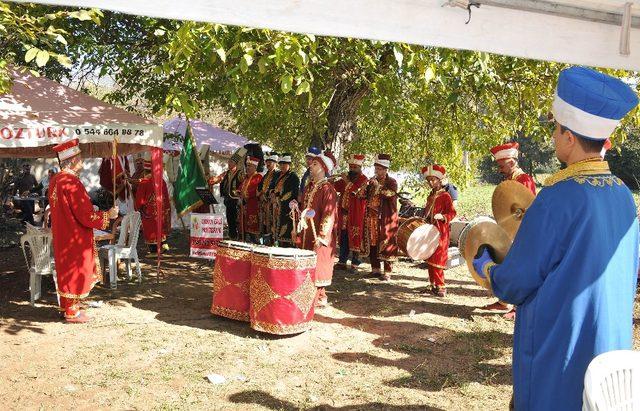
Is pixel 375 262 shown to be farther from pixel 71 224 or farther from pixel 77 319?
pixel 71 224

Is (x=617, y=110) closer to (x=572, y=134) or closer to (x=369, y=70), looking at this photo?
(x=572, y=134)

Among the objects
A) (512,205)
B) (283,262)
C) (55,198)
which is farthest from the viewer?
(55,198)

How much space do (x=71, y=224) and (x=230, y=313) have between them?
2.16m

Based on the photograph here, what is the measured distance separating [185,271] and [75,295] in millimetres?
3533

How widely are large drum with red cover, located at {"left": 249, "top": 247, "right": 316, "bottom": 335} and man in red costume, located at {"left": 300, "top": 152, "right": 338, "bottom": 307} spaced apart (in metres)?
0.80

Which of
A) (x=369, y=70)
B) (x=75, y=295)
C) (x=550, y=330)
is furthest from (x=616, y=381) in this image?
(x=369, y=70)

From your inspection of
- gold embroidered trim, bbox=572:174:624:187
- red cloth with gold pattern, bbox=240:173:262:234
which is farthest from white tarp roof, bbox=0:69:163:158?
gold embroidered trim, bbox=572:174:624:187

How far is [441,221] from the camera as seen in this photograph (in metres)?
8.40

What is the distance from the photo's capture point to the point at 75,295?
6609 millimetres

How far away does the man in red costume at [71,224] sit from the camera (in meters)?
6.46

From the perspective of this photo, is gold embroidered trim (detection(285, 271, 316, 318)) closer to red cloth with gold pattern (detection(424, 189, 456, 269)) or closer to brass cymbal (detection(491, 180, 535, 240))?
red cloth with gold pattern (detection(424, 189, 456, 269))

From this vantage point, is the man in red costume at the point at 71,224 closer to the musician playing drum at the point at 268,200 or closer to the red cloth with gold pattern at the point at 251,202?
the musician playing drum at the point at 268,200

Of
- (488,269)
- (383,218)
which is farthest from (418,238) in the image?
(488,269)

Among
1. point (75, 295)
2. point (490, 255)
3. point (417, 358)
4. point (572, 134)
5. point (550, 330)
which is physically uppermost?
point (572, 134)
